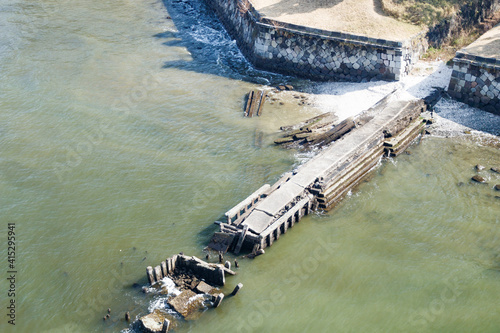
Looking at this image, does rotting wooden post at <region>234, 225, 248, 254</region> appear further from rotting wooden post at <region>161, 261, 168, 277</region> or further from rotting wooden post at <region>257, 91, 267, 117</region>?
rotting wooden post at <region>257, 91, 267, 117</region>

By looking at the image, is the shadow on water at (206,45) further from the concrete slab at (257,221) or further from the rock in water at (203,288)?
the rock in water at (203,288)

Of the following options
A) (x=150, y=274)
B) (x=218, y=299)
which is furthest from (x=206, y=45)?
(x=218, y=299)

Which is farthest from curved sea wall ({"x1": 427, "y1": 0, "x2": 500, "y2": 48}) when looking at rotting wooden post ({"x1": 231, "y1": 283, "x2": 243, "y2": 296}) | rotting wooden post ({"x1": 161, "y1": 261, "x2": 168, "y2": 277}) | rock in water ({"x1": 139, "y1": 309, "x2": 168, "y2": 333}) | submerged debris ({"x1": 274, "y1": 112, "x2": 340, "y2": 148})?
rock in water ({"x1": 139, "y1": 309, "x2": 168, "y2": 333})

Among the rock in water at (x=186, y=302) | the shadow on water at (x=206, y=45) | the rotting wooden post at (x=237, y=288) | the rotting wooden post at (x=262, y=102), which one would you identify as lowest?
the rock in water at (x=186, y=302)

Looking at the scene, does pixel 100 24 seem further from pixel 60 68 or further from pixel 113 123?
pixel 113 123

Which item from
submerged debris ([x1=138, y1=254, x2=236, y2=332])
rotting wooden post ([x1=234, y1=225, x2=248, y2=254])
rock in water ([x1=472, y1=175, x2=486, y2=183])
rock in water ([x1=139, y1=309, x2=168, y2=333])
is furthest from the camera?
rock in water ([x1=472, y1=175, x2=486, y2=183])
